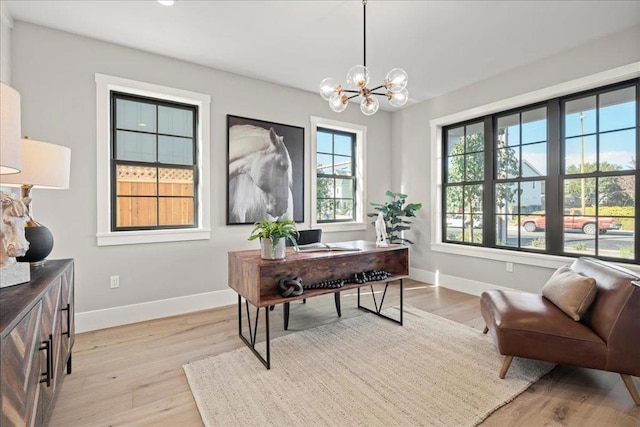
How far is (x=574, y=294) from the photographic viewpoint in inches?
87.4

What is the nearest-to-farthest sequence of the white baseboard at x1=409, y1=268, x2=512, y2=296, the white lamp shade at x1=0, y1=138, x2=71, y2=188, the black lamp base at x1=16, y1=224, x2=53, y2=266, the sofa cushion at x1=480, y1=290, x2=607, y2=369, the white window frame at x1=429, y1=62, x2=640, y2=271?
the white lamp shade at x1=0, y1=138, x2=71, y2=188 → the black lamp base at x1=16, y1=224, x2=53, y2=266 → the sofa cushion at x1=480, y1=290, x2=607, y2=369 → the white window frame at x1=429, y1=62, x2=640, y2=271 → the white baseboard at x1=409, y1=268, x2=512, y2=296

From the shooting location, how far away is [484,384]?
2.14m

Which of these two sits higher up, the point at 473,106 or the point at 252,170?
the point at 473,106

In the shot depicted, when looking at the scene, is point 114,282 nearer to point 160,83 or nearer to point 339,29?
point 160,83

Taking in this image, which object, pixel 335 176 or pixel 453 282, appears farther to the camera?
pixel 335 176

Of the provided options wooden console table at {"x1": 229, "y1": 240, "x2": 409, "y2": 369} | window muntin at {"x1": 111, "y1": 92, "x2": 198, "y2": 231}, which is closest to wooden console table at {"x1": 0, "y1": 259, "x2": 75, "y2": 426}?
wooden console table at {"x1": 229, "y1": 240, "x2": 409, "y2": 369}

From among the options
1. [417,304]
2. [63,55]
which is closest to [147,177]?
[63,55]

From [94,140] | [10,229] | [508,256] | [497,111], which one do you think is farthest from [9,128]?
[497,111]

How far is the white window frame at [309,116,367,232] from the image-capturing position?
4605 millimetres

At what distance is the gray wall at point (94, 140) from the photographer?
2.90 metres

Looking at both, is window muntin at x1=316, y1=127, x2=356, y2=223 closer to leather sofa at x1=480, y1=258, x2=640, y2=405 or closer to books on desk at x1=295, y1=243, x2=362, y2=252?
books on desk at x1=295, y1=243, x2=362, y2=252

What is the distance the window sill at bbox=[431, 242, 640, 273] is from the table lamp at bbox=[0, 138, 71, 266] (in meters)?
4.45

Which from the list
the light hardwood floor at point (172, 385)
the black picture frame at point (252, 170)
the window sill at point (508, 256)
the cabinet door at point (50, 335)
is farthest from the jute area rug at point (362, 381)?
the black picture frame at point (252, 170)

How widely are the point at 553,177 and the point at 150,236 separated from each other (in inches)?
181
